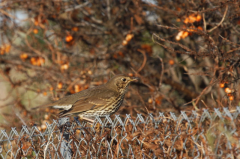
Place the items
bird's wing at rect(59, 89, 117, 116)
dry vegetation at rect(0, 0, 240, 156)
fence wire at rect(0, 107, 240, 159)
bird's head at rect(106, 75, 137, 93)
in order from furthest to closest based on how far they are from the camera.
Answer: dry vegetation at rect(0, 0, 240, 156) → bird's head at rect(106, 75, 137, 93) → bird's wing at rect(59, 89, 117, 116) → fence wire at rect(0, 107, 240, 159)

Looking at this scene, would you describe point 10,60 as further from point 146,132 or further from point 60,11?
point 146,132

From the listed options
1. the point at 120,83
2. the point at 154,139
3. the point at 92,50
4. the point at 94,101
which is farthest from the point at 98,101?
the point at 92,50

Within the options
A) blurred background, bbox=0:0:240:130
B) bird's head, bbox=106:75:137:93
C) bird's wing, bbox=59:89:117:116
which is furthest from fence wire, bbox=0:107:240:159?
blurred background, bbox=0:0:240:130

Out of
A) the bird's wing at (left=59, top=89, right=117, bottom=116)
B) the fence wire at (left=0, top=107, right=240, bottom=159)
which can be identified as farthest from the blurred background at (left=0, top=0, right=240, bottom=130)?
the fence wire at (left=0, top=107, right=240, bottom=159)

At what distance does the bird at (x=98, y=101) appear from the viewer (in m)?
4.81

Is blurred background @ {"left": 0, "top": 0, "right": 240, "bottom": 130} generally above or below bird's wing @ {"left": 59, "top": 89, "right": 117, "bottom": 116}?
above

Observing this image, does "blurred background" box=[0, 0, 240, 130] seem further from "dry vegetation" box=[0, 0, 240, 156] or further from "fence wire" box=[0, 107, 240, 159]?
"fence wire" box=[0, 107, 240, 159]

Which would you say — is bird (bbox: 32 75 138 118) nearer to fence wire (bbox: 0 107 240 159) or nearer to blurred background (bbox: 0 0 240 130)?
blurred background (bbox: 0 0 240 130)

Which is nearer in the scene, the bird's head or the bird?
the bird

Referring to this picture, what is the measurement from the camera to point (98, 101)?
4855 millimetres

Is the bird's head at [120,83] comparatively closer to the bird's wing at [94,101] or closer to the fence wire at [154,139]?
the bird's wing at [94,101]

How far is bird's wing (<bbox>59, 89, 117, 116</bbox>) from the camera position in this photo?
4.74 meters

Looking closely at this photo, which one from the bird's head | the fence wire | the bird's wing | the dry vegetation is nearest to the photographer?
the fence wire

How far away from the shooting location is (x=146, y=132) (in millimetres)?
2920
